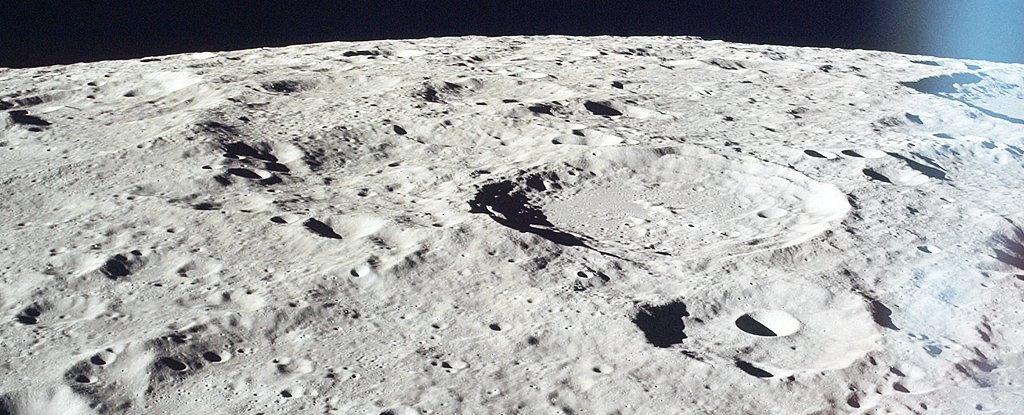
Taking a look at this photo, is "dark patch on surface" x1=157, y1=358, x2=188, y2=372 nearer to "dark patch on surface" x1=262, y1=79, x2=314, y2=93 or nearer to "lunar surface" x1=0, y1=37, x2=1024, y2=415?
"lunar surface" x1=0, y1=37, x2=1024, y2=415

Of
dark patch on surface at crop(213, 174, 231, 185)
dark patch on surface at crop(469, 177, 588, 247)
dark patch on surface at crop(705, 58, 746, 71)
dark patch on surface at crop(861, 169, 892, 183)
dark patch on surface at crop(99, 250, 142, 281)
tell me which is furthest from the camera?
dark patch on surface at crop(705, 58, 746, 71)

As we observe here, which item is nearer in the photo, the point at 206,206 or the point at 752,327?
the point at 752,327

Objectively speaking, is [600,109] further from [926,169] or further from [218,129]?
[218,129]

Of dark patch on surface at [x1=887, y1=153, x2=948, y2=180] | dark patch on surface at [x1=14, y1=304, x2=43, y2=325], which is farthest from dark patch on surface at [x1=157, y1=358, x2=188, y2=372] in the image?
dark patch on surface at [x1=887, y1=153, x2=948, y2=180]

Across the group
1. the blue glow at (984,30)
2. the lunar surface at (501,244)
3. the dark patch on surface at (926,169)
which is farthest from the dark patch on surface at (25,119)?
the blue glow at (984,30)

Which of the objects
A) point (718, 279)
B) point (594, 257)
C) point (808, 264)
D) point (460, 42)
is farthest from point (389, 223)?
point (460, 42)

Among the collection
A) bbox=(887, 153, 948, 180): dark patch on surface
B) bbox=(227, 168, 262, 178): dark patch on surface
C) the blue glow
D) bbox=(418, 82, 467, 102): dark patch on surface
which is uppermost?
bbox=(887, 153, 948, 180): dark patch on surface

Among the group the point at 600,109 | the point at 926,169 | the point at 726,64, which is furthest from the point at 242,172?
the point at 726,64
